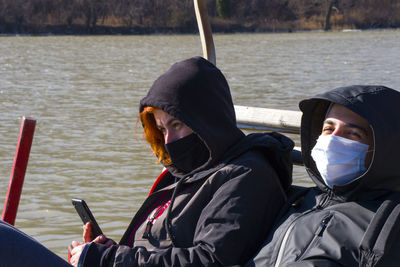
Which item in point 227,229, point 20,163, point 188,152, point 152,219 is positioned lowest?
point 20,163

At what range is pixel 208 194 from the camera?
2594mm

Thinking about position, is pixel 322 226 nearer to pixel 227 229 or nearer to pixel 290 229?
pixel 290 229

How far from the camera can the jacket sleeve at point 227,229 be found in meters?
2.45

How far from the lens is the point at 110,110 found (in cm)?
1509

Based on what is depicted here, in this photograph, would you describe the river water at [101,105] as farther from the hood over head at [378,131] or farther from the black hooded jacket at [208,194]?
the hood over head at [378,131]

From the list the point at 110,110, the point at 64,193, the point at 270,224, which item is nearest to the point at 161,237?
the point at 270,224

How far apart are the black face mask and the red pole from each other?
2.95 ft

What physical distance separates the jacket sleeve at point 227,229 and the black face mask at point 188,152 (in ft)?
0.65

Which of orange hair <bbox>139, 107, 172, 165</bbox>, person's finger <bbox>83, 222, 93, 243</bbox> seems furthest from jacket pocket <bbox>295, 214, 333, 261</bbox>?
person's finger <bbox>83, 222, 93, 243</bbox>

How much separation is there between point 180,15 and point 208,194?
6151 centimetres

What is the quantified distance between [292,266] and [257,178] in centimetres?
42

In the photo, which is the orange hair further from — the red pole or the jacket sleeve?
the red pole

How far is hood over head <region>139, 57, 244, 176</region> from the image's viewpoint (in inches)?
104

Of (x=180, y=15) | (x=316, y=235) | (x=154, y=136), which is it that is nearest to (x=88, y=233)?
(x=154, y=136)
